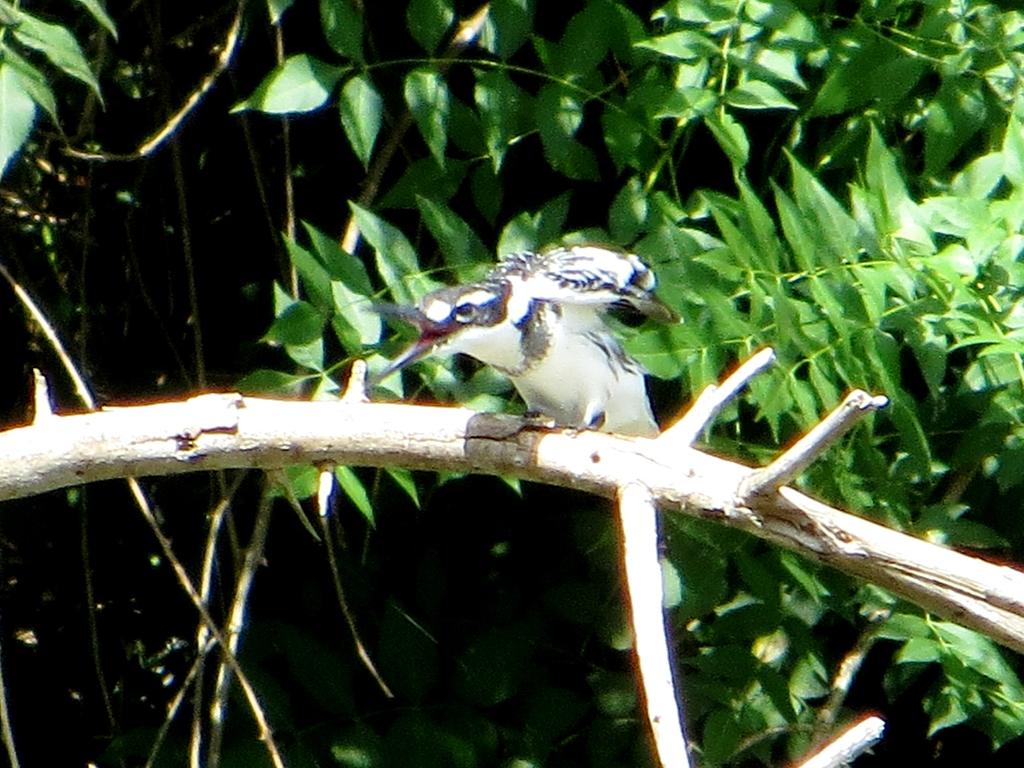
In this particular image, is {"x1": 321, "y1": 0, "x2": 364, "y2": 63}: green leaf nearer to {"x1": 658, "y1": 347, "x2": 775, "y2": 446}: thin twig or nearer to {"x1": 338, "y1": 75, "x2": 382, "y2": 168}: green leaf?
{"x1": 338, "y1": 75, "x2": 382, "y2": 168}: green leaf

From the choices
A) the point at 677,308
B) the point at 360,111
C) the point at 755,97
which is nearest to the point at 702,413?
the point at 677,308

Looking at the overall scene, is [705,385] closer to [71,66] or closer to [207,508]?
[71,66]

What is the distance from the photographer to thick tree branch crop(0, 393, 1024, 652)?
135 centimetres

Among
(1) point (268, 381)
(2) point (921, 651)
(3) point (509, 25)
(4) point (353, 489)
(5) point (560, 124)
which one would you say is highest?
(3) point (509, 25)

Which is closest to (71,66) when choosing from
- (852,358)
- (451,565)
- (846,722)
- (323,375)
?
(323,375)

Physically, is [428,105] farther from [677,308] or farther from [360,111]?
[677,308]

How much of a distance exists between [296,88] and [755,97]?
491 millimetres

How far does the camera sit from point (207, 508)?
2451mm

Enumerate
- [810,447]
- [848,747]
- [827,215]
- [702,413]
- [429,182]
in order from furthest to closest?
[429,182] < [827,215] < [702,413] < [810,447] < [848,747]

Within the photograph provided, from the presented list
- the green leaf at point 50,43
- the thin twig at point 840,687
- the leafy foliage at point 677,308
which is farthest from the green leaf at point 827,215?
the green leaf at point 50,43

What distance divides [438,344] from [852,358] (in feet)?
1.39

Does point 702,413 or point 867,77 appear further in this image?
point 867,77

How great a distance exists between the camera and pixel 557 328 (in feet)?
6.13

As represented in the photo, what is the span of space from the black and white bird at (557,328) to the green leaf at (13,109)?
40 cm
